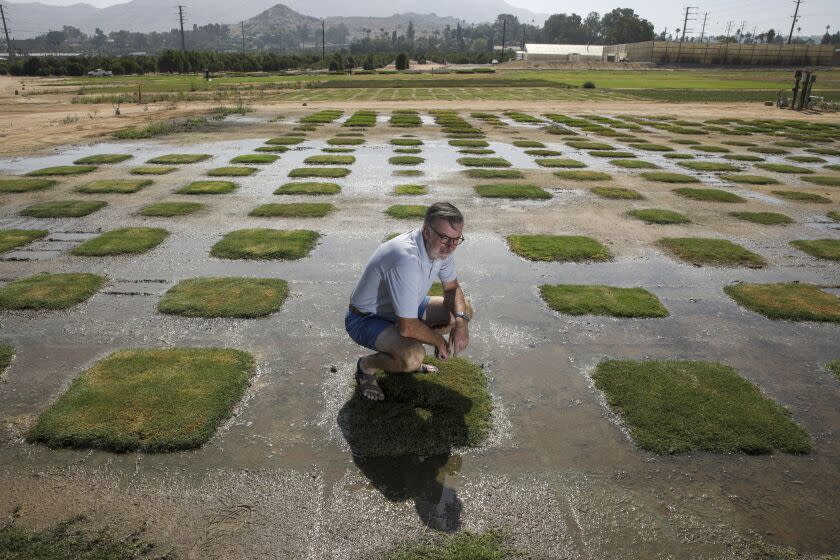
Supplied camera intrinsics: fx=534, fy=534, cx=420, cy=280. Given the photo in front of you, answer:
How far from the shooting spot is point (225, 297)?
23.5 ft

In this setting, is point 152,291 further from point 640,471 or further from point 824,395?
point 824,395

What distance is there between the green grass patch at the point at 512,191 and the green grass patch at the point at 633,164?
17.0 ft

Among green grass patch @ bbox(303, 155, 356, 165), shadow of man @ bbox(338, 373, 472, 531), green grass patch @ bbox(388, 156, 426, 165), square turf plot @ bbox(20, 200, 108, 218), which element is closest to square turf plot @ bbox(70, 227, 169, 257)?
square turf plot @ bbox(20, 200, 108, 218)

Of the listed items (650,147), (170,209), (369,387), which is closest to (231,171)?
(170,209)

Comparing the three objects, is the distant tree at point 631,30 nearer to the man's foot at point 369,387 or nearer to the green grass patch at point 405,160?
the green grass patch at point 405,160

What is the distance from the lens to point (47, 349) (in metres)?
5.83

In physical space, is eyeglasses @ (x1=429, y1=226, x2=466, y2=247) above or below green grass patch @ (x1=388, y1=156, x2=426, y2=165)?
above

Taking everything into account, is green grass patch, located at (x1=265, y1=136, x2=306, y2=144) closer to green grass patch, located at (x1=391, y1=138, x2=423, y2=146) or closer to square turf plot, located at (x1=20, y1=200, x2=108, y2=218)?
green grass patch, located at (x1=391, y1=138, x2=423, y2=146)

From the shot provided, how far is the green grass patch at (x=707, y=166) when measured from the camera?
17.3 m

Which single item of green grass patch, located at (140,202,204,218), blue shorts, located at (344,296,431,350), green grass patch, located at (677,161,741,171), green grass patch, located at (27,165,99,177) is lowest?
green grass patch, located at (140,202,204,218)

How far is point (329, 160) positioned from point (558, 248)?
9.99 metres

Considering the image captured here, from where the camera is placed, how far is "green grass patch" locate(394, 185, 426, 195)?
43.3 ft

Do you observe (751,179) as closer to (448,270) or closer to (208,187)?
(448,270)

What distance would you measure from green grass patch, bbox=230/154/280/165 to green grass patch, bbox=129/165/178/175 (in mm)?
1991
